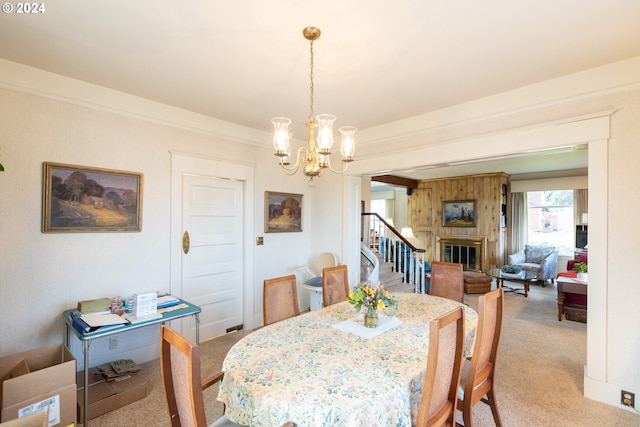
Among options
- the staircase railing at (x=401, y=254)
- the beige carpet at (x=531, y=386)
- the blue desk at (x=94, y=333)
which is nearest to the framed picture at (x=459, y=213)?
the staircase railing at (x=401, y=254)

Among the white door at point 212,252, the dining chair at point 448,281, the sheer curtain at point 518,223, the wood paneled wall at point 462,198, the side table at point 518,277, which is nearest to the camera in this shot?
the dining chair at point 448,281

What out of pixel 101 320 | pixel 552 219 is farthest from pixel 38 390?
pixel 552 219

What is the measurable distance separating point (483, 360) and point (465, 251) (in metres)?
6.16

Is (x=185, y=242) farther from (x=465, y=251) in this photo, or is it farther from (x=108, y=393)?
(x=465, y=251)

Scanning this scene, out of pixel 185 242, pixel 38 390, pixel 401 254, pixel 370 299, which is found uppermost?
pixel 185 242

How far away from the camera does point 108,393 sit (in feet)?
7.47

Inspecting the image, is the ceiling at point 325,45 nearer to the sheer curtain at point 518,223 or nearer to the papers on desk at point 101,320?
the papers on desk at point 101,320

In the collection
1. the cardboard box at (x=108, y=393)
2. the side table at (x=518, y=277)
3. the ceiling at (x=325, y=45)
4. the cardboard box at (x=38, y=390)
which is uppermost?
the ceiling at (x=325, y=45)

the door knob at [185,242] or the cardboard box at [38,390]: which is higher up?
the door knob at [185,242]

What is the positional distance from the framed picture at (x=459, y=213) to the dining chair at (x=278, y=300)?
6241mm

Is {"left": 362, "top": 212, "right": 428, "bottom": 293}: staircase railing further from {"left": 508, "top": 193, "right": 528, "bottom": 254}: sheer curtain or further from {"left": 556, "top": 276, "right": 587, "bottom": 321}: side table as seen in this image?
{"left": 508, "top": 193, "right": 528, "bottom": 254}: sheer curtain

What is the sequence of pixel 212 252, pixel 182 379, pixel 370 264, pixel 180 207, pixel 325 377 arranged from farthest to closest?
pixel 370 264, pixel 212 252, pixel 180 207, pixel 325 377, pixel 182 379

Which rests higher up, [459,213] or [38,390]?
[459,213]

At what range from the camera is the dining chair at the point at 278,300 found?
2.25 metres
